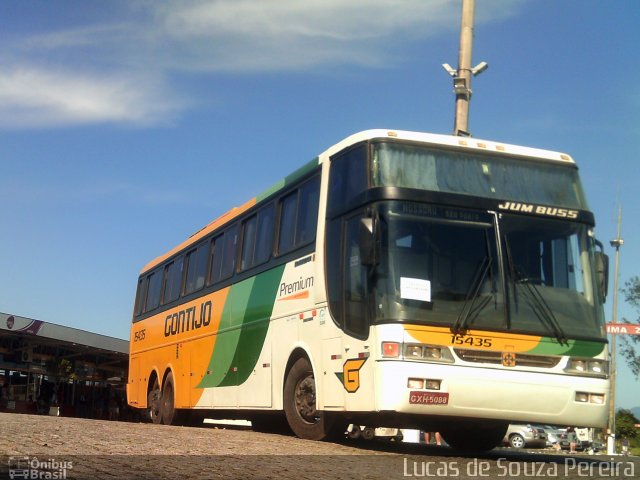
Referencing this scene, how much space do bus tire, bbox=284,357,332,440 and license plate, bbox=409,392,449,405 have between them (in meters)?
2.03

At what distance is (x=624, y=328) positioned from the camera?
636 inches

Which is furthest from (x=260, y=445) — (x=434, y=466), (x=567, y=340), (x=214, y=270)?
(x=214, y=270)

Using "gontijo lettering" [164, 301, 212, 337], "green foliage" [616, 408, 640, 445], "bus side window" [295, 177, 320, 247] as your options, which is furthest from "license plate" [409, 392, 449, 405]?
"green foliage" [616, 408, 640, 445]

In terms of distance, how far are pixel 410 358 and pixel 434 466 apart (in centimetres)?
118

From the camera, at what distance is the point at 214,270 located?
1688cm

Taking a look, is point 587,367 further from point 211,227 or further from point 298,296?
point 211,227

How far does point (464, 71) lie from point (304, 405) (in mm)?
6139

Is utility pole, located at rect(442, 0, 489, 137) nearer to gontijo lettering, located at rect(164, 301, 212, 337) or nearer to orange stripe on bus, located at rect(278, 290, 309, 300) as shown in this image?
orange stripe on bus, located at rect(278, 290, 309, 300)

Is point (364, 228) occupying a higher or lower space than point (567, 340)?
higher

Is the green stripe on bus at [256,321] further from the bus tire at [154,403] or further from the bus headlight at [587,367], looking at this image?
the bus tire at [154,403]

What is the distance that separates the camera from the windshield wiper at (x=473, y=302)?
33.2 ft

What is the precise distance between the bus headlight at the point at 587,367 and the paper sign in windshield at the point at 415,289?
1.82 metres

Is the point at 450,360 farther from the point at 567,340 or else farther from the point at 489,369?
the point at 567,340

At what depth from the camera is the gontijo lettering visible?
1695 cm
